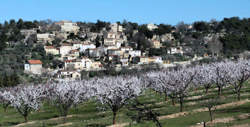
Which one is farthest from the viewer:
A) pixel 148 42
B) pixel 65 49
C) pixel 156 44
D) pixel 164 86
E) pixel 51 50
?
pixel 156 44

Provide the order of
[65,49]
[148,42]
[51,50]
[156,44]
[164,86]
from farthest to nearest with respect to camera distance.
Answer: [156,44], [148,42], [65,49], [51,50], [164,86]

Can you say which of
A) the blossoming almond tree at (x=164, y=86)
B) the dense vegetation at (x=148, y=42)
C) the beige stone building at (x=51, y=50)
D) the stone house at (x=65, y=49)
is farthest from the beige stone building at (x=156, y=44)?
the blossoming almond tree at (x=164, y=86)

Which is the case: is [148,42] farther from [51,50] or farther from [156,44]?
[51,50]

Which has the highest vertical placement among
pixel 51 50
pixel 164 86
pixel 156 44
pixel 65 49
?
pixel 156 44

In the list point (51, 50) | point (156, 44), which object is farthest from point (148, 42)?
point (51, 50)

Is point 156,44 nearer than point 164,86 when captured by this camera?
No

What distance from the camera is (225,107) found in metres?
32.6

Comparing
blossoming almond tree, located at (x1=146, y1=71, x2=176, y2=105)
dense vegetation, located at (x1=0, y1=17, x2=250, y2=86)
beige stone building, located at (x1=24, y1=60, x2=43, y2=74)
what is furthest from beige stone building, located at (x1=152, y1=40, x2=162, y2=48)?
blossoming almond tree, located at (x1=146, y1=71, x2=176, y2=105)

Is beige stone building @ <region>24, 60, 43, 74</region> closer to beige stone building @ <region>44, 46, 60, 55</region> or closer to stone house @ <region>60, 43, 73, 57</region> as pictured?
beige stone building @ <region>44, 46, 60, 55</region>

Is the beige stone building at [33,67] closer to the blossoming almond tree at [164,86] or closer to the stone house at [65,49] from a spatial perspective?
the stone house at [65,49]

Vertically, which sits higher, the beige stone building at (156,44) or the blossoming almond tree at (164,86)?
the beige stone building at (156,44)

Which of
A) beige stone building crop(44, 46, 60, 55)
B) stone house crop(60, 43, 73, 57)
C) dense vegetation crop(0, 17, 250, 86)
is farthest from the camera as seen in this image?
stone house crop(60, 43, 73, 57)

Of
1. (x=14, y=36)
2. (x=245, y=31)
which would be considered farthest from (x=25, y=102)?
(x=245, y=31)

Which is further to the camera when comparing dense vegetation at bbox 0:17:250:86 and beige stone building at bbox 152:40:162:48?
beige stone building at bbox 152:40:162:48
